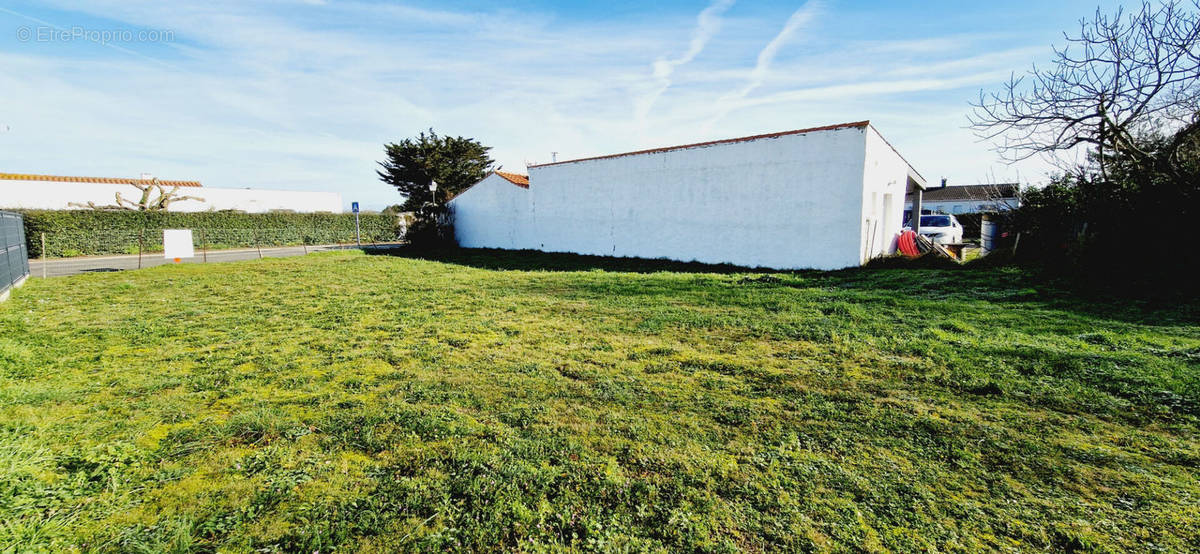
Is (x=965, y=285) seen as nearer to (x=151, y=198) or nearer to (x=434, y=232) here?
(x=434, y=232)

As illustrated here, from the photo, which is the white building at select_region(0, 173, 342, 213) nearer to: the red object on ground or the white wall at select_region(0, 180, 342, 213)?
the white wall at select_region(0, 180, 342, 213)

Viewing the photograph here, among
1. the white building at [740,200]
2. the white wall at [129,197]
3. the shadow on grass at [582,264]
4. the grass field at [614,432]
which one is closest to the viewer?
the grass field at [614,432]

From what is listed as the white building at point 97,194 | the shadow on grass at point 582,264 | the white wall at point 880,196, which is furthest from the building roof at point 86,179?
the white wall at point 880,196

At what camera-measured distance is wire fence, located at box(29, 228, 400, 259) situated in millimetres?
20062

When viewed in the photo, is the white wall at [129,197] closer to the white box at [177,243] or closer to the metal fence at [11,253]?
the white box at [177,243]

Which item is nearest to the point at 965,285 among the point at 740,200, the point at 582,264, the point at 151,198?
the point at 740,200

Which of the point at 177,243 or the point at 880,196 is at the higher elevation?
the point at 880,196

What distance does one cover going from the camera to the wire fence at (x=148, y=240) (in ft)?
65.8

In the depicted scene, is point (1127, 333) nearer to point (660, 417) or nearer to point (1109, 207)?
point (660, 417)

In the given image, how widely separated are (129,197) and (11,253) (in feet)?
80.6

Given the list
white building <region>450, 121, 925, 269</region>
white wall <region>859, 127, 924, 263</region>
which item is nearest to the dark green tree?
white building <region>450, 121, 925, 269</region>

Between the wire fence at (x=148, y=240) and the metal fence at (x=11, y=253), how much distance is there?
345cm

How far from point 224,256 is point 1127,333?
27.5 metres

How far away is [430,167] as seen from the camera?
38719 millimetres
